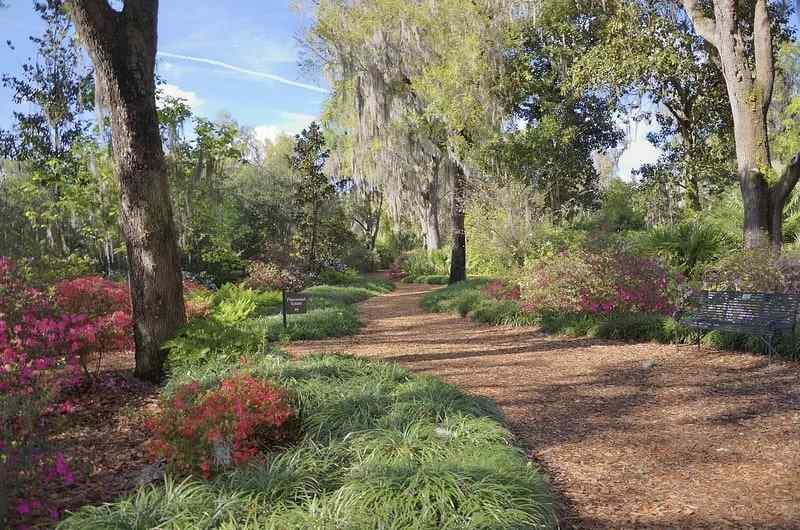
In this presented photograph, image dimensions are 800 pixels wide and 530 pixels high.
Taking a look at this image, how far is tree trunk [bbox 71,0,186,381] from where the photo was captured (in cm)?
573

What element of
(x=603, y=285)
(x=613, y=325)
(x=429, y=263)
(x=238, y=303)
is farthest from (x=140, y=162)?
(x=429, y=263)

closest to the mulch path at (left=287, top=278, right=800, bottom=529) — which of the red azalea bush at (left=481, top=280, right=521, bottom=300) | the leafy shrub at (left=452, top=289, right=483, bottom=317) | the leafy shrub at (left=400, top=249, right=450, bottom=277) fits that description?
the red azalea bush at (left=481, top=280, right=521, bottom=300)

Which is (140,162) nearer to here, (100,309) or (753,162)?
(100,309)

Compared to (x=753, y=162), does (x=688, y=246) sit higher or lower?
lower

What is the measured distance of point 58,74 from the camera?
13.4 m

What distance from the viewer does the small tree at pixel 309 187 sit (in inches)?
770

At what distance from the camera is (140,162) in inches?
230

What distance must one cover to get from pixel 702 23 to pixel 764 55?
1.41m

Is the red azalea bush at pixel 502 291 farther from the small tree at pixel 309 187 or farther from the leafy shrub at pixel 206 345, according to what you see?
the small tree at pixel 309 187

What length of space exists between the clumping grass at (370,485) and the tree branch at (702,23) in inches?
373

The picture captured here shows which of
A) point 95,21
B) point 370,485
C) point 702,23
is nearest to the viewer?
point 370,485

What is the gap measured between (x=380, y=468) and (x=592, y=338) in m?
6.07

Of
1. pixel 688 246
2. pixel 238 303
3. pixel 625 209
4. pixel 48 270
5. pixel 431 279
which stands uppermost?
pixel 625 209

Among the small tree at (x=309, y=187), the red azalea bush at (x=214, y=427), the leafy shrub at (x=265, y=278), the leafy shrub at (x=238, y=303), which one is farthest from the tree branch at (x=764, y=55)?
the small tree at (x=309, y=187)
